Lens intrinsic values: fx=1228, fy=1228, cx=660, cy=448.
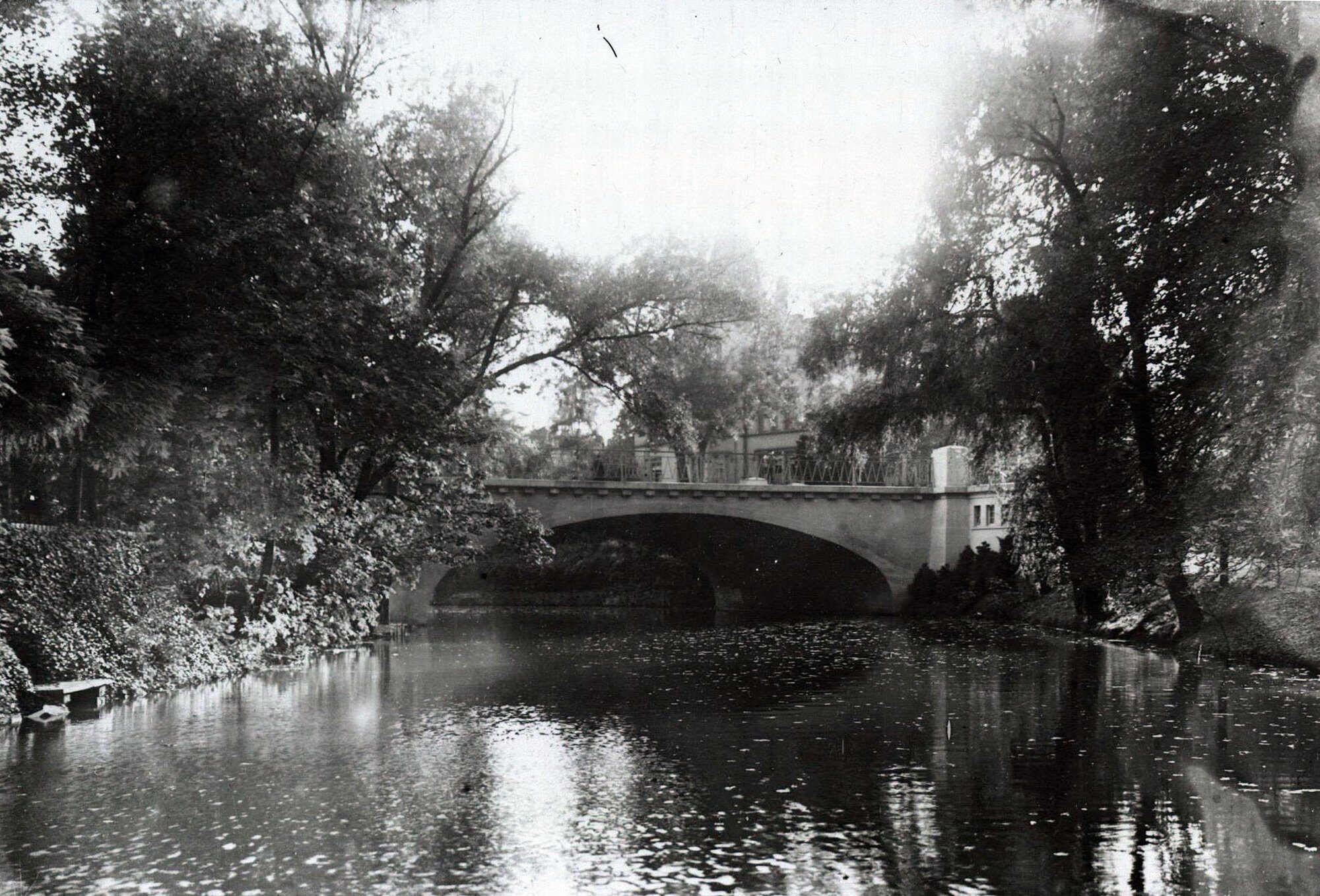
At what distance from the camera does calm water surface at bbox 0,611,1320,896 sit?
5.27 m

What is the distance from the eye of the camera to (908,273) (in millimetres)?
20672

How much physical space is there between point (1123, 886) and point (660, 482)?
25170 millimetres

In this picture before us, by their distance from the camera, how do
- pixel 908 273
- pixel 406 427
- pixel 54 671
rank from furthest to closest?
pixel 908 273 < pixel 406 427 < pixel 54 671

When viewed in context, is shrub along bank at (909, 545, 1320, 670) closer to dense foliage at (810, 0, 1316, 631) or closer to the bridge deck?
dense foliage at (810, 0, 1316, 631)

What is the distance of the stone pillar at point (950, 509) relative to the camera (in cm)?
3244

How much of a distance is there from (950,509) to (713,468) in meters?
6.38

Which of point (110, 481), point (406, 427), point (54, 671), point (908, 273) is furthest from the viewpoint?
point (908, 273)

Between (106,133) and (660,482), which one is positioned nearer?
(106,133)

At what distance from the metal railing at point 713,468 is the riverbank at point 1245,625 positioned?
415 inches

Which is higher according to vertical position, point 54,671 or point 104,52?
point 104,52

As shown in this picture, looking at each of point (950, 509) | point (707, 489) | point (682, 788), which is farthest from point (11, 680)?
point (950, 509)

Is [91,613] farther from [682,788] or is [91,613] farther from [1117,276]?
[1117,276]

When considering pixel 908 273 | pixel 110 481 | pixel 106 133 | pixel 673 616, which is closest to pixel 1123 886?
pixel 110 481

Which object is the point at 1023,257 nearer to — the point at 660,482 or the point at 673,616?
the point at 660,482
